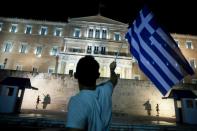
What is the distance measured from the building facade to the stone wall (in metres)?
12.9

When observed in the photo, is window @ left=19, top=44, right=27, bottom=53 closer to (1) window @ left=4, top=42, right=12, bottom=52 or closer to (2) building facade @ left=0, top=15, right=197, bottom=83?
(2) building facade @ left=0, top=15, right=197, bottom=83

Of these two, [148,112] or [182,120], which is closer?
[182,120]

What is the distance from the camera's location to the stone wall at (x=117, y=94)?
24.1 meters

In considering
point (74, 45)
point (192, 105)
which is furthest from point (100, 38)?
point (192, 105)

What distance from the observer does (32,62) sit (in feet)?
133

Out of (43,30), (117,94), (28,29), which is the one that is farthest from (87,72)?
(28,29)

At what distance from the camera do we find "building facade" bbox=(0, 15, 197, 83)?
132 ft

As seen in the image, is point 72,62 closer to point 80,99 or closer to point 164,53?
point 164,53

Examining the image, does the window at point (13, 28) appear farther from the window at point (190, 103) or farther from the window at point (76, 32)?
the window at point (190, 103)

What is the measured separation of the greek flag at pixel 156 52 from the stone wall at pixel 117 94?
1776cm

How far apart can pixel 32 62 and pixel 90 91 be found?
41.2 metres

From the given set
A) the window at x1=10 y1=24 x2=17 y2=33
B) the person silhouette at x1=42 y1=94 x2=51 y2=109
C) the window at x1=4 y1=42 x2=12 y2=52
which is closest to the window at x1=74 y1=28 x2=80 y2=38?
the window at x1=10 y1=24 x2=17 y2=33

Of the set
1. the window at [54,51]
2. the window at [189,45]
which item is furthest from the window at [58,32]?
the window at [189,45]

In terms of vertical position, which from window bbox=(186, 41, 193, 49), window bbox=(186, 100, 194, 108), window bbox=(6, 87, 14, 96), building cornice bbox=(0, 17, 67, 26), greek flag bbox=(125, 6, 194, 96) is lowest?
window bbox=(186, 100, 194, 108)
